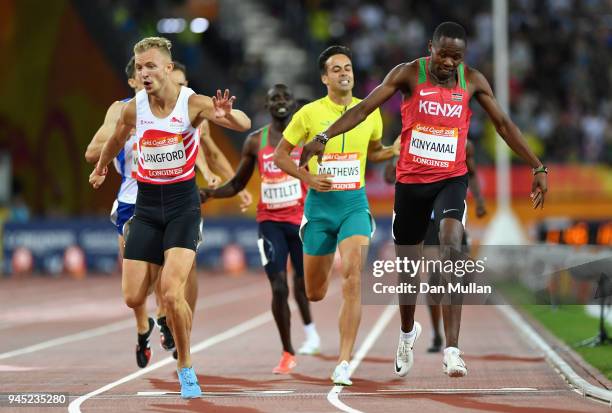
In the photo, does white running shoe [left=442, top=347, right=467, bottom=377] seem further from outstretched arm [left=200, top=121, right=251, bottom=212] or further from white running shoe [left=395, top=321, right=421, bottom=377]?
outstretched arm [left=200, top=121, right=251, bottom=212]

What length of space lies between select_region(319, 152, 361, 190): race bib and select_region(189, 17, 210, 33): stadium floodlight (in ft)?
85.0

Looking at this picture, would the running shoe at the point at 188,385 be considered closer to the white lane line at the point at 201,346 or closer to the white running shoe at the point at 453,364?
the white lane line at the point at 201,346

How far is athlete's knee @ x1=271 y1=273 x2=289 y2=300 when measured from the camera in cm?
1287

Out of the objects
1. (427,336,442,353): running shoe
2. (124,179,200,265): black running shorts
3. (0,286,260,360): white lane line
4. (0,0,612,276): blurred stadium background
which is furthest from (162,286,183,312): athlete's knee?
(0,0,612,276): blurred stadium background

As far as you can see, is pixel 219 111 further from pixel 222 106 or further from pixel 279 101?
pixel 279 101

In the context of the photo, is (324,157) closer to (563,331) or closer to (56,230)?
(563,331)

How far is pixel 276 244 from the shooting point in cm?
1309

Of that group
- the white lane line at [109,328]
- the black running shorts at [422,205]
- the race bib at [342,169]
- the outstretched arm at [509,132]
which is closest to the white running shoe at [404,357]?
the black running shorts at [422,205]

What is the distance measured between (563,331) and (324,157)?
585 centimetres

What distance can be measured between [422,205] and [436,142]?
0.58 meters

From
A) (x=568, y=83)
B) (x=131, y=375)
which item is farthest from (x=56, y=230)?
(x=131, y=375)

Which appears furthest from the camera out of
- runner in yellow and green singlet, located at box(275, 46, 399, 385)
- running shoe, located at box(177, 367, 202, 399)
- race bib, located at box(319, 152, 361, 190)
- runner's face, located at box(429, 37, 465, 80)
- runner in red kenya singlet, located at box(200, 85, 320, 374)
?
runner in red kenya singlet, located at box(200, 85, 320, 374)

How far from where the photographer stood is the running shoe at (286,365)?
1204cm

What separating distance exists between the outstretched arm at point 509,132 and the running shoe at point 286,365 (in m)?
3.19
